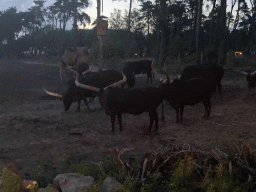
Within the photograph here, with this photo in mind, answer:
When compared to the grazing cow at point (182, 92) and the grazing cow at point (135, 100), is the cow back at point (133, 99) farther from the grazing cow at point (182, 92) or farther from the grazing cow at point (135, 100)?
the grazing cow at point (182, 92)

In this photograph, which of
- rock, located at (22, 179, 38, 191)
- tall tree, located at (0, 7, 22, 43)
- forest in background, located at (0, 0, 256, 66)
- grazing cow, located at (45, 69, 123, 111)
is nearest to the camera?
rock, located at (22, 179, 38, 191)

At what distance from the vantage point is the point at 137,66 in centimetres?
1507

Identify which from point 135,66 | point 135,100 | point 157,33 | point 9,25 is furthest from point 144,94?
point 9,25

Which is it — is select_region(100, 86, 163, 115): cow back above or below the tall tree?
below

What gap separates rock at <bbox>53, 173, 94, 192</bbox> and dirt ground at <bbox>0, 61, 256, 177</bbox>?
3.70 feet

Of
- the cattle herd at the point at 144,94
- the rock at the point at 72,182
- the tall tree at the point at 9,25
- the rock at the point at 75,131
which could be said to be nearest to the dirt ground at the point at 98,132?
the rock at the point at 75,131

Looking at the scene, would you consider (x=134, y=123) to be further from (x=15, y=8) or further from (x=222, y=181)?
(x=15, y=8)

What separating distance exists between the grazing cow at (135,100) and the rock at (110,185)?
9.95ft

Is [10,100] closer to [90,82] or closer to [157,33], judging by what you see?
[90,82]

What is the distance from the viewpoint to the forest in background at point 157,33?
992 inches

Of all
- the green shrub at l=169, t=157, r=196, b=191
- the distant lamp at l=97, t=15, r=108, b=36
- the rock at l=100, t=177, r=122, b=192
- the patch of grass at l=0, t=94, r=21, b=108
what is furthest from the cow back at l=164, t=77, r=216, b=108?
the distant lamp at l=97, t=15, r=108, b=36

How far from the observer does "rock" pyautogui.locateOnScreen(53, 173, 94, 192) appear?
11.6 feet

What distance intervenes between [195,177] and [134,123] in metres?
4.34

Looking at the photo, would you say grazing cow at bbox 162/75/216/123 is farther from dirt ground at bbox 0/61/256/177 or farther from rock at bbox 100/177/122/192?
rock at bbox 100/177/122/192
